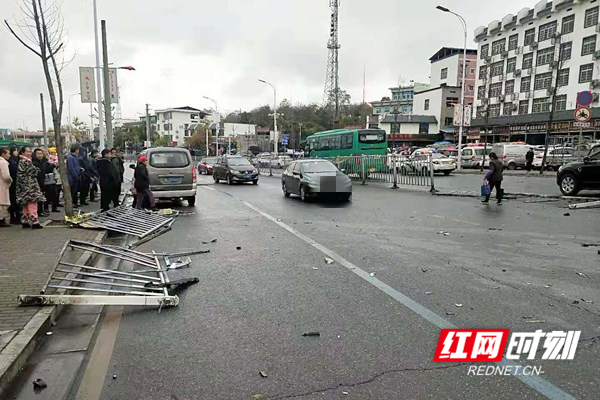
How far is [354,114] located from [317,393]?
316ft

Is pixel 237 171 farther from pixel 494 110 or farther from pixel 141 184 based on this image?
pixel 494 110

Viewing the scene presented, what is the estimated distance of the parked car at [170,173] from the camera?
14.2 meters

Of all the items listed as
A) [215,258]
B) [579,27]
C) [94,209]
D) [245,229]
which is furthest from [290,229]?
[579,27]

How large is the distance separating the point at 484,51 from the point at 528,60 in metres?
8.82

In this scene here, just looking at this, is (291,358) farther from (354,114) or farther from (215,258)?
(354,114)

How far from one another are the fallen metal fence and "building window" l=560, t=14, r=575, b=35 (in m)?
53.1

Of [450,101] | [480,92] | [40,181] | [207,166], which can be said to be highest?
[480,92]

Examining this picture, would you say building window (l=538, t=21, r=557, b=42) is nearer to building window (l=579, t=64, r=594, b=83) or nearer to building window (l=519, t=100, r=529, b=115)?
building window (l=579, t=64, r=594, b=83)

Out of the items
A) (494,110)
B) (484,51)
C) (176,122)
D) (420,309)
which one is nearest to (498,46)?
(484,51)

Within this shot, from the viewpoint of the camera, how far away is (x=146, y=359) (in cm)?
384

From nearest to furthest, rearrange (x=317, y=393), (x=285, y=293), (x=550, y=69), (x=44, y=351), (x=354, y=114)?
(x=317, y=393) → (x=44, y=351) → (x=285, y=293) → (x=550, y=69) → (x=354, y=114)

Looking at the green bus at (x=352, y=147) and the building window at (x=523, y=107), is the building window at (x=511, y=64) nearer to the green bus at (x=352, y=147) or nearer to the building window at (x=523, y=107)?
the building window at (x=523, y=107)

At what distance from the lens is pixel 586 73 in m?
45.2

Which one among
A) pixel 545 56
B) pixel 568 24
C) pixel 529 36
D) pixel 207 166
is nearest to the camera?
pixel 207 166
